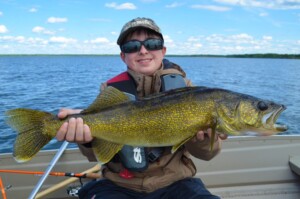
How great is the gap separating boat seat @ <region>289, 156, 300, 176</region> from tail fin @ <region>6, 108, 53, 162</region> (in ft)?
13.7

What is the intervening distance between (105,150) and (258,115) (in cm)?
165

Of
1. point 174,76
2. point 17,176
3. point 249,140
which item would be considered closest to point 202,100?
point 174,76

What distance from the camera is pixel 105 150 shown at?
147 inches

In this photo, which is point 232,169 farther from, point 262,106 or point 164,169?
point 262,106

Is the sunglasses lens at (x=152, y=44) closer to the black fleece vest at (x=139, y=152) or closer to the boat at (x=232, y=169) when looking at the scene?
the black fleece vest at (x=139, y=152)

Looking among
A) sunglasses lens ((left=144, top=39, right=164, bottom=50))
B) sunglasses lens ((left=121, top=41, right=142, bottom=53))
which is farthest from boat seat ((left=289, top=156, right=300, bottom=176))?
sunglasses lens ((left=121, top=41, right=142, bottom=53))

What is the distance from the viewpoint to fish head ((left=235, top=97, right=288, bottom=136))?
11.7ft

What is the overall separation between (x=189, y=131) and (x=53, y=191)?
9.93 ft

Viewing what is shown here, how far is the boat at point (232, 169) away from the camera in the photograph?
19.4 ft

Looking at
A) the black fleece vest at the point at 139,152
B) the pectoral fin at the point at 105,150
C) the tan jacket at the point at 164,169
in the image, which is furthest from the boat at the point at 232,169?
the pectoral fin at the point at 105,150

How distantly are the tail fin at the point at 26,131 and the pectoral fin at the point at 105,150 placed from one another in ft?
1.83

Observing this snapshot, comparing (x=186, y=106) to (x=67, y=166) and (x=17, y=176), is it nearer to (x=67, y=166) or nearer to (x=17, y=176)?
(x=67, y=166)

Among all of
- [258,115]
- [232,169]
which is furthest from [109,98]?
[232,169]

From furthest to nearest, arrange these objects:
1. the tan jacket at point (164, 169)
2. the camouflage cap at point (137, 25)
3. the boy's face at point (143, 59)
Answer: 1. the boy's face at point (143, 59)
2. the camouflage cap at point (137, 25)
3. the tan jacket at point (164, 169)
